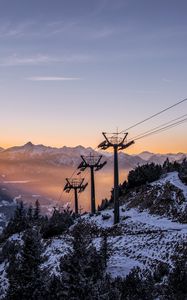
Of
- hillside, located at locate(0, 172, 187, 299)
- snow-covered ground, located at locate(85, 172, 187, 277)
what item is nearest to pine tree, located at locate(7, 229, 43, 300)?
hillside, located at locate(0, 172, 187, 299)

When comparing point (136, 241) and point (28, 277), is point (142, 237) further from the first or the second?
point (28, 277)

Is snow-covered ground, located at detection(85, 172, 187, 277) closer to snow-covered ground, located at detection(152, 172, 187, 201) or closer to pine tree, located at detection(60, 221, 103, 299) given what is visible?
snow-covered ground, located at detection(152, 172, 187, 201)

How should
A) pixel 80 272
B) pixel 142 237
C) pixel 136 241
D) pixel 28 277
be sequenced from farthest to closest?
pixel 142 237
pixel 136 241
pixel 28 277
pixel 80 272

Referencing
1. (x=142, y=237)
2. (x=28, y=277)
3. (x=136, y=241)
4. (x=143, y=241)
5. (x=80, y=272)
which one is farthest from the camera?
(x=142, y=237)

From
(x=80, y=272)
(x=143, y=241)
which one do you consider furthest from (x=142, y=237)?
(x=80, y=272)

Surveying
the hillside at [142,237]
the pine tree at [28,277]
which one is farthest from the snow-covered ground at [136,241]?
the pine tree at [28,277]

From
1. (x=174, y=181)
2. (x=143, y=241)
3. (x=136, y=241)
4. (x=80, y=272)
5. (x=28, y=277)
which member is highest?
(x=174, y=181)

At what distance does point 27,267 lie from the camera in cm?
3572

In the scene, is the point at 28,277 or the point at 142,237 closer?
the point at 28,277

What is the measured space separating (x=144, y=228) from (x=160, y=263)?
1220 cm

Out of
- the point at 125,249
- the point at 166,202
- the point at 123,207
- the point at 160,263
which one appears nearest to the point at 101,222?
the point at 123,207

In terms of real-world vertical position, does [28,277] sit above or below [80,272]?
below

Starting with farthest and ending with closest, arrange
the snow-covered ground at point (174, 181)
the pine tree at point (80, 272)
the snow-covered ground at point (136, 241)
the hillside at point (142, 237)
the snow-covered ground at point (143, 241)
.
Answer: the snow-covered ground at point (174, 181) → the snow-covered ground at point (136, 241) → the snow-covered ground at point (143, 241) → the hillside at point (142, 237) → the pine tree at point (80, 272)

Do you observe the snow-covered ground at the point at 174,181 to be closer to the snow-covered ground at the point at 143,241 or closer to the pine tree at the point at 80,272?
the snow-covered ground at the point at 143,241
